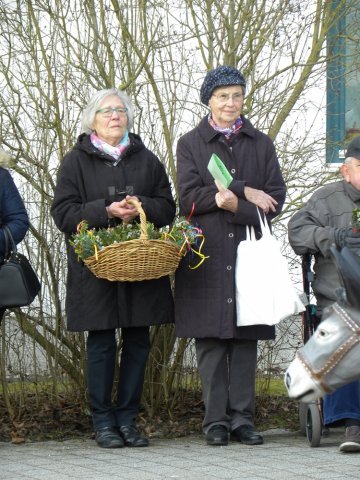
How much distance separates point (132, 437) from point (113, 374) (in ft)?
1.34

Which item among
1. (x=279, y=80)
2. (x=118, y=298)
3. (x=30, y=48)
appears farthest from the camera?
(x=279, y=80)

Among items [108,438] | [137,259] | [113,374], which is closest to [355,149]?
[137,259]

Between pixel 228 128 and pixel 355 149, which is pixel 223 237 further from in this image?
pixel 355 149

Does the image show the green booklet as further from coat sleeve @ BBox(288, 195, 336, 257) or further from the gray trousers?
the gray trousers

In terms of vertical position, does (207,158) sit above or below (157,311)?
above

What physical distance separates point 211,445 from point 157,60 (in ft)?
8.57

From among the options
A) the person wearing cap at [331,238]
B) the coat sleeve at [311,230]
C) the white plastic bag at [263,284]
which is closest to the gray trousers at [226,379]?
the white plastic bag at [263,284]

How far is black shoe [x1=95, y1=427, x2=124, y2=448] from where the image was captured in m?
7.06

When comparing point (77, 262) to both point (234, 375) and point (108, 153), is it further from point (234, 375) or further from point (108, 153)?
point (234, 375)

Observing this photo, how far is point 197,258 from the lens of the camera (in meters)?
7.14

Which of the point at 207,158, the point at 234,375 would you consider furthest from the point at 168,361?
the point at 207,158

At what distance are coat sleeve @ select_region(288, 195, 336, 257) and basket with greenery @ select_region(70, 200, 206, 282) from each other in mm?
704

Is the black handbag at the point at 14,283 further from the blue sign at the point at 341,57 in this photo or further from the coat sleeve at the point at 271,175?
the blue sign at the point at 341,57

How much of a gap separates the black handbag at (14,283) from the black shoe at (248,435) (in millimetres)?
1543
